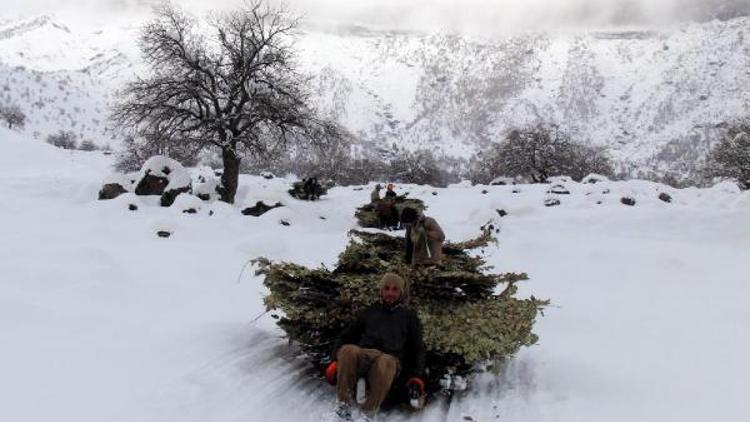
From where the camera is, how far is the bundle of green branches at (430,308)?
6.55m

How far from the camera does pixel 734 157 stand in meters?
37.8

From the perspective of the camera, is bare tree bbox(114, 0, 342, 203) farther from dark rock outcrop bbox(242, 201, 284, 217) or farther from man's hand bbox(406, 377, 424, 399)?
man's hand bbox(406, 377, 424, 399)

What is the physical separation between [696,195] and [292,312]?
2887 cm

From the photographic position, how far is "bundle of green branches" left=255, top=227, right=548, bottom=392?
6.55 metres

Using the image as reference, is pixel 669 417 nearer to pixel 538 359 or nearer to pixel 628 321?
pixel 538 359

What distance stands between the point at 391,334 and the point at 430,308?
126 cm

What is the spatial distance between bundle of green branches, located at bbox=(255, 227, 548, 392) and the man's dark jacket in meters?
0.46

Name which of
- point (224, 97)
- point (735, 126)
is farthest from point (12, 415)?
point (735, 126)

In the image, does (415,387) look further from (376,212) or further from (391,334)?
(376,212)

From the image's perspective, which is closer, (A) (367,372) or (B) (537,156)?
(A) (367,372)

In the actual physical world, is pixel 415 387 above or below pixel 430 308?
below

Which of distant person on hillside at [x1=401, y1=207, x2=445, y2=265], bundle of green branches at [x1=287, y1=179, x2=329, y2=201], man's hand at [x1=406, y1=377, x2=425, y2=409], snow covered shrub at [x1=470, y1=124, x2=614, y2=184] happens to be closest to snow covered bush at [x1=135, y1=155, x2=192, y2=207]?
bundle of green branches at [x1=287, y1=179, x2=329, y2=201]

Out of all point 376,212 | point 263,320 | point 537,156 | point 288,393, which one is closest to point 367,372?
point 288,393

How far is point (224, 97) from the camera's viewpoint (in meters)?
26.3
